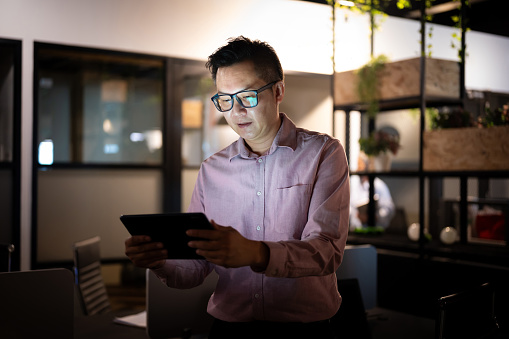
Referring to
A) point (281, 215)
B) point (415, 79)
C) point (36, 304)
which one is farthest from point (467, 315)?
point (415, 79)

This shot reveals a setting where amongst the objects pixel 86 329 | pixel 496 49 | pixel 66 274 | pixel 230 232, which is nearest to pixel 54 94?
pixel 86 329

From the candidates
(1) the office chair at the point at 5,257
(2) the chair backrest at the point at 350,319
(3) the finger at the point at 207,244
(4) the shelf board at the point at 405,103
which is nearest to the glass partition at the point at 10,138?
(1) the office chair at the point at 5,257

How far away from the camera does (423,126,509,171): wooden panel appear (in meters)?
3.88

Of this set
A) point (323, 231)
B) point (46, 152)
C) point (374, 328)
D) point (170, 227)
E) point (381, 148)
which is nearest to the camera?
point (170, 227)

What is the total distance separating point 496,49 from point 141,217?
7.18m

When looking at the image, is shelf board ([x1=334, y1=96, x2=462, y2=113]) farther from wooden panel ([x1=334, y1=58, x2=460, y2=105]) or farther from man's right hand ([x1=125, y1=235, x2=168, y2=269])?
man's right hand ([x1=125, y1=235, x2=168, y2=269])

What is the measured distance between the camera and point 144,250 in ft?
4.92

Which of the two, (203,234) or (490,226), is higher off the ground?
(203,234)

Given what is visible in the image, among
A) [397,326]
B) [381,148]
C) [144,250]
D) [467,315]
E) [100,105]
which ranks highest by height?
[100,105]

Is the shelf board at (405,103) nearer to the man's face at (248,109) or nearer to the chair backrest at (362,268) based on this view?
the chair backrest at (362,268)

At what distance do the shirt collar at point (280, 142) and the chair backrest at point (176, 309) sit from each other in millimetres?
850

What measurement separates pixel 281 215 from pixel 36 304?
87 centimetres

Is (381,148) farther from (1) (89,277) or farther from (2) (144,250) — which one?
(2) (144,250)

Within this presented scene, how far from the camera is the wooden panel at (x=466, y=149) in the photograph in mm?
3881
